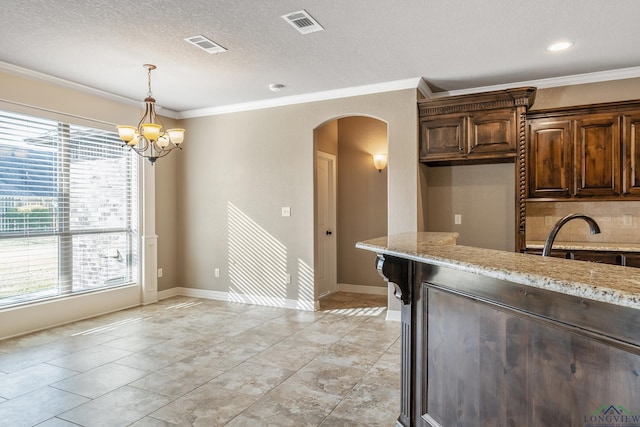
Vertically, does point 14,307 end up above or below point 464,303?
below

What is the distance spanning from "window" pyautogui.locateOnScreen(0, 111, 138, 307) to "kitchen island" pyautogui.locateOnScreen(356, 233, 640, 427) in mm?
3966

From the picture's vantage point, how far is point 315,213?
17.0 ft

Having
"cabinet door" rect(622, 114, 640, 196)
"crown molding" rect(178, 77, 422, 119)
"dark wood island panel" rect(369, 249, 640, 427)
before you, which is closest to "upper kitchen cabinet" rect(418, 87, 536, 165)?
"crown molding" rect(178, 77, 422, 119)

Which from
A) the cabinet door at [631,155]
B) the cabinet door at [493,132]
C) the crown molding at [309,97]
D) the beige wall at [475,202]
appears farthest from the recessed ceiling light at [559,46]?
the beige wall at [475,202]

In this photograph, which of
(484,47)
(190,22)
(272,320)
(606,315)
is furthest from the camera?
(272,320)

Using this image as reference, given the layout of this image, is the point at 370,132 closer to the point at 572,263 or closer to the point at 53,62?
the point at 53,62

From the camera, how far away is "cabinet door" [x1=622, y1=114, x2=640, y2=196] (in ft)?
12.8

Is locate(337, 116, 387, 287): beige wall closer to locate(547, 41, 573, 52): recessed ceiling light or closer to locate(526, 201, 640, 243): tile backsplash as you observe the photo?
locate(526, 201, 640, 243): tile backsplash

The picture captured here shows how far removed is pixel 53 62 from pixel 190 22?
1.79 meters

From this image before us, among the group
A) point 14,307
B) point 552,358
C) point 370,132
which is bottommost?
point 14,307

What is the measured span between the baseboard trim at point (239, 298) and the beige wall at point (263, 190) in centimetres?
6

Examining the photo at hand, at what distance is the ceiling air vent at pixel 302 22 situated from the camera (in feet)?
9.76

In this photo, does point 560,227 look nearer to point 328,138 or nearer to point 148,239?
point 328,138

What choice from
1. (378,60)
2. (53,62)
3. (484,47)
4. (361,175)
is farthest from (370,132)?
(53,62)
